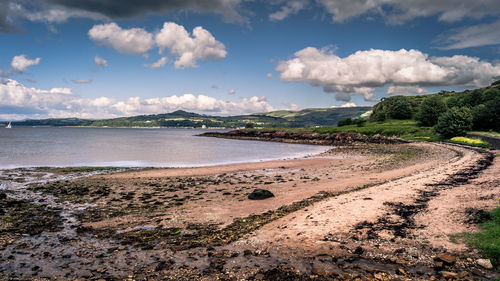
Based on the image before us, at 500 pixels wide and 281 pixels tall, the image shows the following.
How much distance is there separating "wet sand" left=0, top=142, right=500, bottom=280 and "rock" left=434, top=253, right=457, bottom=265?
0.14 m

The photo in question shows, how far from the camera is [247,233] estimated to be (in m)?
12.9

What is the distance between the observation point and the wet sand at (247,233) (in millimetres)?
9266

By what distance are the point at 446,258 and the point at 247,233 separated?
25.8ft

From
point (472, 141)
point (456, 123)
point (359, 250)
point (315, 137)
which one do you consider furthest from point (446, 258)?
Result: point (315, 137)

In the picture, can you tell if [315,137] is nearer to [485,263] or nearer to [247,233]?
[247,233]

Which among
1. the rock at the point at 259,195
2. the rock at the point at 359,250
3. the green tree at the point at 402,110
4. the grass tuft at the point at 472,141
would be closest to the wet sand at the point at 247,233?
the rock at the point at 359,250

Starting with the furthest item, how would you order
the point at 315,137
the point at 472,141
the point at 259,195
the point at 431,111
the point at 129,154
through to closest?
1. the point at 315,137
2. the point at 431,111
3. the point at 129,154
4. the point at 472,141
5. the point at 259,195

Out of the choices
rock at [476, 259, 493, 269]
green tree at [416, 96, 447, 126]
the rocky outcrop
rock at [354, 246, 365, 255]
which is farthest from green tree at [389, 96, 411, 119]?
rock at [476, 259, 493, 269]

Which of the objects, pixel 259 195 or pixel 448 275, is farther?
pixel 259 195

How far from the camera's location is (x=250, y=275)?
891 cm

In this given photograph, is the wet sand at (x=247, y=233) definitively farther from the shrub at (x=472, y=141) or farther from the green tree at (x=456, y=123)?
the green tree at (x=456, y=123)

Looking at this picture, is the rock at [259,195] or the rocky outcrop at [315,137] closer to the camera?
the rock at [259,195]

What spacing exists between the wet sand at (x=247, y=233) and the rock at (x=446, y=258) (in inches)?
5.5

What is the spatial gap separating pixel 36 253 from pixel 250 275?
948 cm
